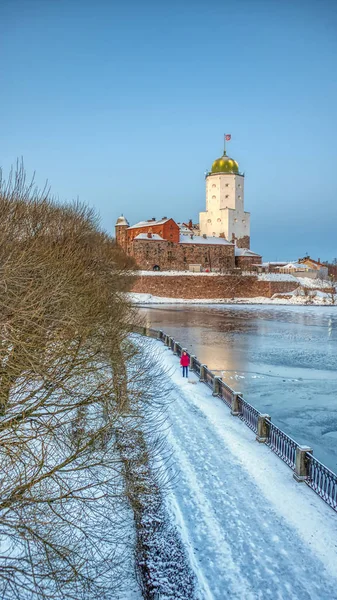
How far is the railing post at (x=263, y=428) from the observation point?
9.81m

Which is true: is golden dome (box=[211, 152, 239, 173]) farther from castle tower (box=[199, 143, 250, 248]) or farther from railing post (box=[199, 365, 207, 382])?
railing post (box=[199, 365, 207, 382])

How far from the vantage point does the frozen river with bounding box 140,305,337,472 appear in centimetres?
1113

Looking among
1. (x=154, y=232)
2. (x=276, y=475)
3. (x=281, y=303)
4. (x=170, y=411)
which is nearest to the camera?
(x=276, y=475)

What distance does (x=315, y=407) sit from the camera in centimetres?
1249

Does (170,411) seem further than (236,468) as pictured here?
Yes

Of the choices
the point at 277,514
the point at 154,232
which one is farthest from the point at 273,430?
the point at 154,232

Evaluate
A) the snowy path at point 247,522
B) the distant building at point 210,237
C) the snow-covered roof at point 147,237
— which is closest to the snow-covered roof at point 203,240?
the distant building at point 210,237

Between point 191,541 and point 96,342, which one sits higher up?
point 96,342

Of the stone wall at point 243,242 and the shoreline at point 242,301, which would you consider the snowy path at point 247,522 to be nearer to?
the shoreline at point 242,301

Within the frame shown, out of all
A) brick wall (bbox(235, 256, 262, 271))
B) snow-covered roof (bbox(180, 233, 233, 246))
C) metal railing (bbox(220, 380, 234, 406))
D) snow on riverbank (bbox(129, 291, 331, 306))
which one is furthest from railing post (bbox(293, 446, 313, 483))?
brick wall (bbox(235, 256, 262, 271))

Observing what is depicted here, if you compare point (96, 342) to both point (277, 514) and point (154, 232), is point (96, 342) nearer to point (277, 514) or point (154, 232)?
point (277, 514)

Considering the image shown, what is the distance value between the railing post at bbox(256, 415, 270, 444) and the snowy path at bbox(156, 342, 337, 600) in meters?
0.18

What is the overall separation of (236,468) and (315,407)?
478 centimetres

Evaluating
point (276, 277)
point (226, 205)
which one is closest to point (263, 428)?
point (276, 277)
